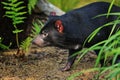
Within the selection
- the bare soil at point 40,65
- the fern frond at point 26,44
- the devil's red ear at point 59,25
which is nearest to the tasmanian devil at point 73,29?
the devil's red ear at point 59,25

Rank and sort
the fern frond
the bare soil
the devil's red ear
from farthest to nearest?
the fern frond, the bare soil, the devil's red ear

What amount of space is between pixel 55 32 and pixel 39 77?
54 centimetres

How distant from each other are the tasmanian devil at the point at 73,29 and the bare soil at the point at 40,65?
18 cm

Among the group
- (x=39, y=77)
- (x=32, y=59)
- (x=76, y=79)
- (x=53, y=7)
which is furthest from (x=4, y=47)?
(x=53, y=7)

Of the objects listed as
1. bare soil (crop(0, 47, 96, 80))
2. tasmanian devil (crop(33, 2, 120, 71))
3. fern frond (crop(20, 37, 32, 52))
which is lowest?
bare soil (crop(0, 47, 96, 80))

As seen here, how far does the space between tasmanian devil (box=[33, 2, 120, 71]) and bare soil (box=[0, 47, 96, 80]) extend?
183mm

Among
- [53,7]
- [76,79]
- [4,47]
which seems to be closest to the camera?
[76,79]

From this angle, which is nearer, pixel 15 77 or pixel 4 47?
pixel 15 77

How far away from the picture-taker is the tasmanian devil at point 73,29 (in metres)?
4.92

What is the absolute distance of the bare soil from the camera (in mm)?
4918

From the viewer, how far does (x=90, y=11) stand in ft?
16.9

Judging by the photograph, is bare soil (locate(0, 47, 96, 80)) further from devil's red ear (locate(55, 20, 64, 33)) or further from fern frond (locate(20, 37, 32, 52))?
devil's red ear (locate(55, 20, 64, 33))

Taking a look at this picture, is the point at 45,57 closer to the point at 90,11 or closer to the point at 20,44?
the point at 20,44

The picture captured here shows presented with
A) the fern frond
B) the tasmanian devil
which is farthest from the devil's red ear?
the fern frond
